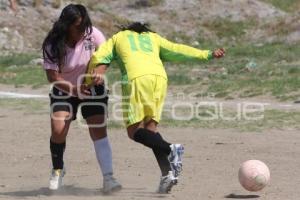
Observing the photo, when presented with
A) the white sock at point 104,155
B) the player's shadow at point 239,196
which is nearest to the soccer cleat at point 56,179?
the white sock at point 104,155

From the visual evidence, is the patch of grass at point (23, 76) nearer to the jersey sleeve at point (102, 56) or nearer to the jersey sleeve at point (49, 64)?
the jersey sleeve at point (49, 64)

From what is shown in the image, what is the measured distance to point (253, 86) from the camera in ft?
56.8

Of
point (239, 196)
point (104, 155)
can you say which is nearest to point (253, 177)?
point (239, 196)

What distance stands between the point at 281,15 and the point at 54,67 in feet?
99.6

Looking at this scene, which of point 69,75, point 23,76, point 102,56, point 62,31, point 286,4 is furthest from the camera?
point 286,4

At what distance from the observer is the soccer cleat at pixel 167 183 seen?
22.8 ft

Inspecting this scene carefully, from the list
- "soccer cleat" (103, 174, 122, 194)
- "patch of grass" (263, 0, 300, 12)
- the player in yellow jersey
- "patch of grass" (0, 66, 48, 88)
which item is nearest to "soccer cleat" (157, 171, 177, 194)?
the player in yellow jersey

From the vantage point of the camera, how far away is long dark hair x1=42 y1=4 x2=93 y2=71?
280 inches

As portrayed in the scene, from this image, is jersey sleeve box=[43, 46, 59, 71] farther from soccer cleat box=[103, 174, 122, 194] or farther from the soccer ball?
the soccer ball

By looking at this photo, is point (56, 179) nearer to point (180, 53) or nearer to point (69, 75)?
point (69, 75)

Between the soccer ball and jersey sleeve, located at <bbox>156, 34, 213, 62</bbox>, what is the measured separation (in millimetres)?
1018

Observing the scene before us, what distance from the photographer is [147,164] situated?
9148 mm

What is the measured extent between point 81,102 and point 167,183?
1070 mm

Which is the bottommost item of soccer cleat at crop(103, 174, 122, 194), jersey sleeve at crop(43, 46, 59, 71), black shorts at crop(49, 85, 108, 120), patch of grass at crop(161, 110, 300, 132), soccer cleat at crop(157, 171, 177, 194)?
patch of grass at crop(161, 110, 300, 132)
